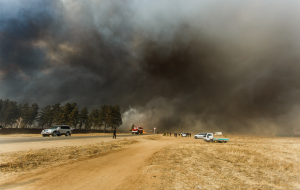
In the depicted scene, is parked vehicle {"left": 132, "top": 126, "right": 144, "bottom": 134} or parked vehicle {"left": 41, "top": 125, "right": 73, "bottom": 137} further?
parked vehicle {"left": 132, "top": 126, "right": 144, "bottom": 134}

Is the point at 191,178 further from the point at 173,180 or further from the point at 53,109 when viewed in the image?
the point at 53,109

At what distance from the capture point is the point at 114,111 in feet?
308

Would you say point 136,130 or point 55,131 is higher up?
point 55,131

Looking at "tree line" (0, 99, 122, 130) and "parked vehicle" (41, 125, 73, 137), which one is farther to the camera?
"tree line" (0, 99, 122, 130)

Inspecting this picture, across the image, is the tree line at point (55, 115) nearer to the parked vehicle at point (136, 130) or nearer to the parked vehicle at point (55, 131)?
the parked vehicle at point (136, 130)

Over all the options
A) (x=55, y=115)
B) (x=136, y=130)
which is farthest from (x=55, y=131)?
(x=55, y=115)

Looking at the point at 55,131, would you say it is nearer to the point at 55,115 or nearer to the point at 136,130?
the point at 136,130

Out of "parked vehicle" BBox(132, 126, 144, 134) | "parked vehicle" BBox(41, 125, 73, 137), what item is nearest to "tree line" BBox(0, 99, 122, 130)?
"parked vehicle" BBox(132, 126, 144, 134)

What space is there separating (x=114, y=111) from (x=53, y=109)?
41.1 m

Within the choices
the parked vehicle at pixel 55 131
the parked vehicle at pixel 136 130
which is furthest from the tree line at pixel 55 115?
the parked vehicle at pixel 55 131

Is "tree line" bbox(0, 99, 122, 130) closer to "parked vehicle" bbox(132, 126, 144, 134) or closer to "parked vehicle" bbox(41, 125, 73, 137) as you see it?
"parked vehicle" bbox(132, 126, 144, 134)

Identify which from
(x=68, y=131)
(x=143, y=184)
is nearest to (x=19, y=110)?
(x=68, y=131)

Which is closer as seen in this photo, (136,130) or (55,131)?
(55,131)

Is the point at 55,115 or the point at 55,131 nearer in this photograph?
the point at 55,131
